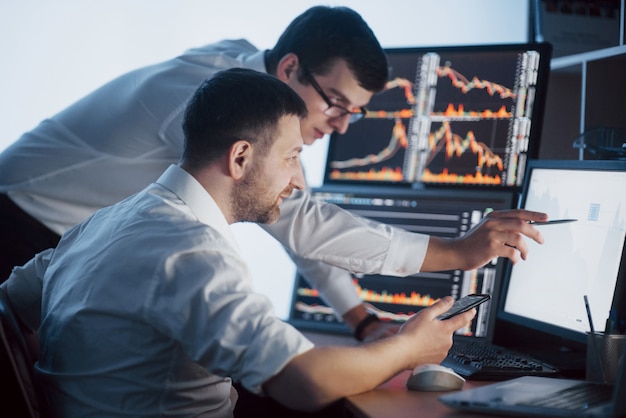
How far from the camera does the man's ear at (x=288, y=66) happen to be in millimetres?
2072

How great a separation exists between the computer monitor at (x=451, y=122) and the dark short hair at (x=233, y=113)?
912 mm

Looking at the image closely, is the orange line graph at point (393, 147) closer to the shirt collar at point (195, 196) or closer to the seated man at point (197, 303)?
the seated man at point (197, 303)

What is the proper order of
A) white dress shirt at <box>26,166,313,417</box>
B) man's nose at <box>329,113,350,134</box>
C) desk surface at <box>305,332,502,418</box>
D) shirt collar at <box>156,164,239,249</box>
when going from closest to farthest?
1. white dress shirt at <box>26,166,313,417</box>
2. desk surface at <box>305,332,502,418</box>
3. shirt collar at <box>156,164,239,249</box>
4. man's nose at <box>329,113,350,134</box>

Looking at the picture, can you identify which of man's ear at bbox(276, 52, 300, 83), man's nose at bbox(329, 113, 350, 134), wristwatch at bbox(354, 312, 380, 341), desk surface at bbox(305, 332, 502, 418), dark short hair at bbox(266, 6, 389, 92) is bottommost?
wristwatch at bbox(354, 312, 380, 341)

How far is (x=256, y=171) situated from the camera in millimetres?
1513

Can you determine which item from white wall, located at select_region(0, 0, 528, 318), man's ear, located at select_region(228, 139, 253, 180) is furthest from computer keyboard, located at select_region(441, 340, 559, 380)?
white wall, located at select_region(0, 0, 528, 318)

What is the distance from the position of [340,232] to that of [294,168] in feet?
1.44

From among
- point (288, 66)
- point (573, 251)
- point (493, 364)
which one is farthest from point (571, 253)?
point (288, 66)

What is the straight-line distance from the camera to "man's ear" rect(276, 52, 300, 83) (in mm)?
2072

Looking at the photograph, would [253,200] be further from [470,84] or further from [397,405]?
[470,84]

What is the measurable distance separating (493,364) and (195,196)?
716 millimetres

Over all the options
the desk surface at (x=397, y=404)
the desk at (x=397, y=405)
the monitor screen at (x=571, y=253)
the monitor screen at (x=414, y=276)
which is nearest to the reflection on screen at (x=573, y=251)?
the monitor screen at (x=571, y=253)

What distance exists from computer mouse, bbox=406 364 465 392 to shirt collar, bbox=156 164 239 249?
446mm

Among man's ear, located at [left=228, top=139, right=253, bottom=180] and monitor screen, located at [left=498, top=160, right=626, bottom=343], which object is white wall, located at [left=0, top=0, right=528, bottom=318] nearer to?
monitor screen, located at [left=498, top=160, right=626, bottom=343]
